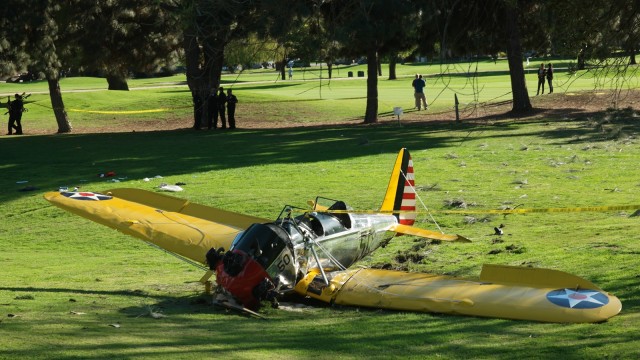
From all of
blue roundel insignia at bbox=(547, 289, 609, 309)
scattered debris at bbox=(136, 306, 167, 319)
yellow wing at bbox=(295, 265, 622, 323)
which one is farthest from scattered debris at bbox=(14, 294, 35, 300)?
blue roundel insignia at bbox=(547, 289, 609, 309)

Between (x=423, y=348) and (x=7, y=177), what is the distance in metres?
23.9

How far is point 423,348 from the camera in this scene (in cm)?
1123

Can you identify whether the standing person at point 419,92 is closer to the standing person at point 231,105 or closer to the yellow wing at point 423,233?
the standing person at point 231,105

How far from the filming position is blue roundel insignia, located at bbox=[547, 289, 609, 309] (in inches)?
481

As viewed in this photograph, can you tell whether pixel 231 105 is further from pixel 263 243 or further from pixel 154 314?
pixel 154 314

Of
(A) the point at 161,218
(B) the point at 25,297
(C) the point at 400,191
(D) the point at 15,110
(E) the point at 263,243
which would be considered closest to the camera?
(E) the point at 263,243

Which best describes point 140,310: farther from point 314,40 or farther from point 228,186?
point 228,186

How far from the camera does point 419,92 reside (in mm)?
56062

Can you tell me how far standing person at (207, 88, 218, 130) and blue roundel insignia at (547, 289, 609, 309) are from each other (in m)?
34.1

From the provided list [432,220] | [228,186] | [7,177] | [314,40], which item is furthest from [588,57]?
[7,177]

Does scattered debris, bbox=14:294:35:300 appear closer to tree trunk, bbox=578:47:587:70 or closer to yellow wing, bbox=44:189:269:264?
yellow wing, bbox=44:189:269:264

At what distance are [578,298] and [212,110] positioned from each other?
3624cm

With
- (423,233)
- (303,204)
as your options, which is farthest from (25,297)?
(303,204)

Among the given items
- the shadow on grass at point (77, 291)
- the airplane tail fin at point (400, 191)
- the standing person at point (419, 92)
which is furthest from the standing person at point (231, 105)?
the shadow on grass at point (77, 291)
